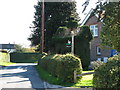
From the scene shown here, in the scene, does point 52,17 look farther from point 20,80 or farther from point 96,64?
point 96,64

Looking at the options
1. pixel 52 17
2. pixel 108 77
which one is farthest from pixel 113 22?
pixel 52 17

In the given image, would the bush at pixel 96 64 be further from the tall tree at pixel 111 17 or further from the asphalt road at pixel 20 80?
the asphalt road at pixel 20 80

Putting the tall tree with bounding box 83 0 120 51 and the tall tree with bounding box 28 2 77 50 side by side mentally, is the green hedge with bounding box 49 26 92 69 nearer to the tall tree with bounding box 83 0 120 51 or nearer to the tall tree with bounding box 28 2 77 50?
the tall tree with bounding box 28 2 77 50

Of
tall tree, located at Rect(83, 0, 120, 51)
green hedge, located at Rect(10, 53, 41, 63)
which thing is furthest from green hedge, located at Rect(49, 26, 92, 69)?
green hedge, located at Rect(10, 53, 41, 63)

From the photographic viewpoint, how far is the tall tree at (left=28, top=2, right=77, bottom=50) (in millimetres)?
30516

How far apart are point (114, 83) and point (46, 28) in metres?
26.5

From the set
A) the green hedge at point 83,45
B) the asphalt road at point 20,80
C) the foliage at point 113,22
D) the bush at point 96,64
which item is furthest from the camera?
the green hedge at point 83,45

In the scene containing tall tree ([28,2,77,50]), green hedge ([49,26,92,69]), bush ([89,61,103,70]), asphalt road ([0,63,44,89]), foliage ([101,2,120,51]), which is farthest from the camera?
tall tree ([28,2,77,50])

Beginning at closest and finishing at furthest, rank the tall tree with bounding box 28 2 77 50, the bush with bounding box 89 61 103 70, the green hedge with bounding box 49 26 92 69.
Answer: the bush with bounding box 89 61 103 70 → the green hedge with bounding box 49 26 92 69 → the tall tree with bounding box 28 2 77 50

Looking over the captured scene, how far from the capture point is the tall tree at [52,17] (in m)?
30.5

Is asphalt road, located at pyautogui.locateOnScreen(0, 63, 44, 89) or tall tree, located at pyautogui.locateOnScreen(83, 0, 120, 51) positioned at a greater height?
tall tree, located at pyautogui.locateOnScreen(83, 0, 120, 51)

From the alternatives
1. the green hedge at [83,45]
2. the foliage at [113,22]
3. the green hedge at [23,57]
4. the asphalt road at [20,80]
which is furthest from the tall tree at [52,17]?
the foliage at [113,22]

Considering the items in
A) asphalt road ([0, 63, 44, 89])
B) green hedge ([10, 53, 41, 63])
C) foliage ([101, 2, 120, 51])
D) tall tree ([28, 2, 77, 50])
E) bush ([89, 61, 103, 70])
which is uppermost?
tall tree ([28, 2, 77, 50])

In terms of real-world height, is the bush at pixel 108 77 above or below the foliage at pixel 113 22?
below
